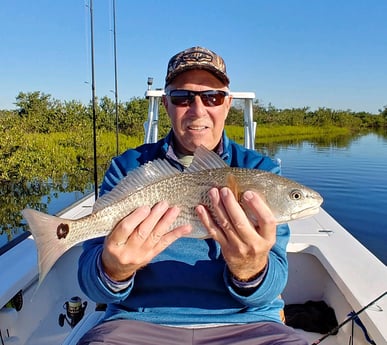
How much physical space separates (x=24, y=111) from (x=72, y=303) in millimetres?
29373

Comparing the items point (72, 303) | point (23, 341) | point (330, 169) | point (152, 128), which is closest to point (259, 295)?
point (72, 303)

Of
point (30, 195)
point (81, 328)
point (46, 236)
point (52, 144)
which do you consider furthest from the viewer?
point (52, 144)

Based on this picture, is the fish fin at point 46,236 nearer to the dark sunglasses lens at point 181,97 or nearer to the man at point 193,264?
the man at point 193,264

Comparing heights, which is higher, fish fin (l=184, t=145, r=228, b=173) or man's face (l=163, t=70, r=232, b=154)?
man's face (l=163, t=70, r=232, b=154)

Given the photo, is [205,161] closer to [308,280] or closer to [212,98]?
[212,98]

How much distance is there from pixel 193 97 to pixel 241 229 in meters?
1.04

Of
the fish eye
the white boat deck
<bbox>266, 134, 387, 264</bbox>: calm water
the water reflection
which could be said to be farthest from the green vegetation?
the fish eye

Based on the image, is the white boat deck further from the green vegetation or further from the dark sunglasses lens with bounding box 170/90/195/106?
the green vegetation

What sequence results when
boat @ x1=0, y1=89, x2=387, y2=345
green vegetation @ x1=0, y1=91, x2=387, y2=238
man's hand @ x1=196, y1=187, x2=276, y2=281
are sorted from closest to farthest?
man's hand @ x1=196, y1=187, x2=276, y2=281
boat @ x1=0, y1=89, x2=387, y2=345
green vegetation @ x1=0, y1=91, x2=387, y2=238

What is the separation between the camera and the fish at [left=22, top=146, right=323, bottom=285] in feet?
6.26

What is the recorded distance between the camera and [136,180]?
2.04 meters

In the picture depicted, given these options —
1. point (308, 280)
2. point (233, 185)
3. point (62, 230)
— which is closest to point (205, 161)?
point (233, 185)

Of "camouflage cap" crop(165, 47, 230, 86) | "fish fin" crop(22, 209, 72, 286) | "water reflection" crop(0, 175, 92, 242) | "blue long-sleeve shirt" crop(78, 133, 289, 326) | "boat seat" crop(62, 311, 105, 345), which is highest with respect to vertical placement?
"camouflage cap" crop(165, 47, 230, 86)

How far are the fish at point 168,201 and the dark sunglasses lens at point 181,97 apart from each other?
62 cm
